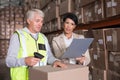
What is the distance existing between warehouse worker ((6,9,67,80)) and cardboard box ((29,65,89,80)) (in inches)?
8.3

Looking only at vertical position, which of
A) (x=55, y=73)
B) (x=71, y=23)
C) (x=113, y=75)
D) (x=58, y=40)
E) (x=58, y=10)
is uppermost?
(x=58, y=10)

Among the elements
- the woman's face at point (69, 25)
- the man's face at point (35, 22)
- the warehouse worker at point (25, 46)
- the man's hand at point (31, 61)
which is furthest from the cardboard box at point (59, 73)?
the woman's face at point (69, 25)

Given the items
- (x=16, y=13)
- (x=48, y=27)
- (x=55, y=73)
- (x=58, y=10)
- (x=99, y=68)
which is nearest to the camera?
(x=55, y=73)

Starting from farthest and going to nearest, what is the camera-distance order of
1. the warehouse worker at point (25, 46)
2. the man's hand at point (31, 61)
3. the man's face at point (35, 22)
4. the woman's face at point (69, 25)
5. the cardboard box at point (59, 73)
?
the woman's face at point (69, 25) < the man's face at point (35, 22) < the warehouse worker at point (25, 46) < the man's hand at point (31, 61) < the cardboard box at point (59, 73)

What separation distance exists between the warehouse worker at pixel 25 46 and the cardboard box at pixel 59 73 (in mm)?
210

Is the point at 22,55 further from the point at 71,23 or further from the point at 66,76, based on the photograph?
the point at 71,23

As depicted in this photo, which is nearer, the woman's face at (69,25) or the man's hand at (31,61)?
the man's hand at (31,61)

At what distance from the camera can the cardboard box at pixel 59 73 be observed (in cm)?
176

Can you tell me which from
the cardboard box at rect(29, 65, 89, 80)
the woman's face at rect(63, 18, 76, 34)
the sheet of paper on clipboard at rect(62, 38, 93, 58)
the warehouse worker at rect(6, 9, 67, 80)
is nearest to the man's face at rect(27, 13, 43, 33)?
the warehouse worker at rect(6, 9, 67, 80)

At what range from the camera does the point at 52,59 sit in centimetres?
240

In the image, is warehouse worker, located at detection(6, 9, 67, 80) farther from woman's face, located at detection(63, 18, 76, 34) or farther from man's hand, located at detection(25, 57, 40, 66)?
woman's face, located at detection(63, 18, 76, 34)

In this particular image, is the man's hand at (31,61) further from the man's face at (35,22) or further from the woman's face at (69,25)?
the woman's face at (69,25)

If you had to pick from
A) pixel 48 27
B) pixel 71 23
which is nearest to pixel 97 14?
pixel 71 23

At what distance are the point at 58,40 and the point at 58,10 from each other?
238 cm
